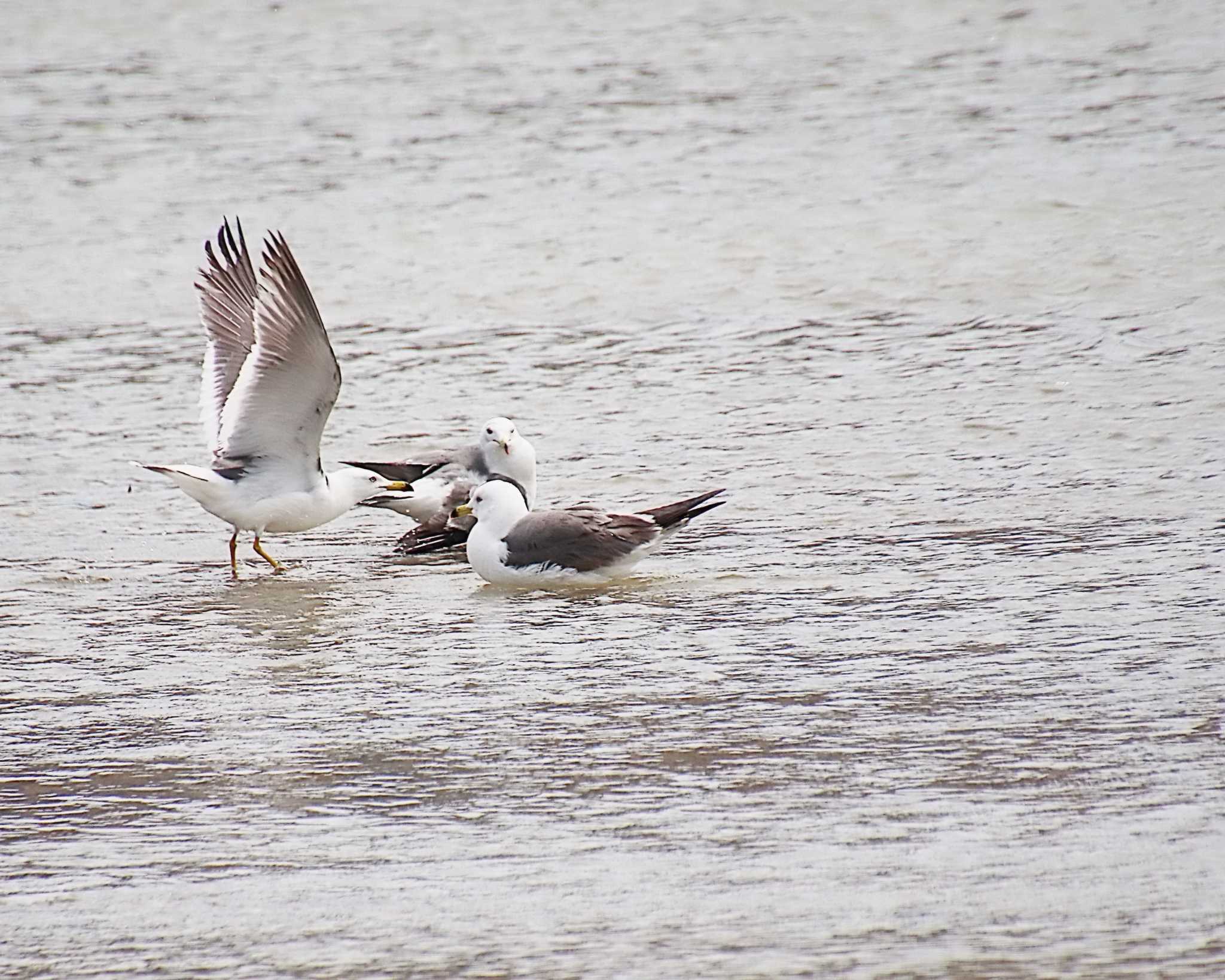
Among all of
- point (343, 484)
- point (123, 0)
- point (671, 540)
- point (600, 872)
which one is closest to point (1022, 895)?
point (600, 872)

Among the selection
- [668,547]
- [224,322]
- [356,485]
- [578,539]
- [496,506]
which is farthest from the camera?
[224,322]

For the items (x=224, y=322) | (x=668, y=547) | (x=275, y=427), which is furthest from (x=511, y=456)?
(x=224, y=322)

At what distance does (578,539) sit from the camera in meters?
6.86

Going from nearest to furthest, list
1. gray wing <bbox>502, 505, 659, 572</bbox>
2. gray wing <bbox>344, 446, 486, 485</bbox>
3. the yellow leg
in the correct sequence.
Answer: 1. gray wing <bbox>502, 505, 659, 572</bbox>
2. the yellow leg
3. gray wing <bbox>344, 446, 486, 485</bbox>

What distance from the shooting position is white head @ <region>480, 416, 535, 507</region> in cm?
788

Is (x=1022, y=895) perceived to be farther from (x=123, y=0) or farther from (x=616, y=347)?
(x=123, y=0)

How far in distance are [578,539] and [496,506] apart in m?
0.45

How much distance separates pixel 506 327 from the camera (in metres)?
10.9

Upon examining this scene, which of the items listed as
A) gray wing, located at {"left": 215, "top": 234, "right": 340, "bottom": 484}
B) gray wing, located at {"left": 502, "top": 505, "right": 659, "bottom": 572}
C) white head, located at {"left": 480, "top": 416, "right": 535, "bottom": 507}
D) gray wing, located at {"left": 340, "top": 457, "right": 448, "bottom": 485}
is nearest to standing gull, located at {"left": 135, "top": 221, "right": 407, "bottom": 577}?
gray wing, located at {"left": 215, "top": 234, "right": 340, "bottom": 484}

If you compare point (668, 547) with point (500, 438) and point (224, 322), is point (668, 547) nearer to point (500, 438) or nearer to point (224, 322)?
point (500, 438)

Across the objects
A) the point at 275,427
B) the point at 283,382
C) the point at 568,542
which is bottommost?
the point at 568,542

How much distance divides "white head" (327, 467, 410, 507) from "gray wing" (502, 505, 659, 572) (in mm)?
818

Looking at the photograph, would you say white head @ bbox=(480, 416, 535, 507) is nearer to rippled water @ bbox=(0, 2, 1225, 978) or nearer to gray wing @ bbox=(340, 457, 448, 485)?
gray wing @ bbox=(340, 457, 448, 485)

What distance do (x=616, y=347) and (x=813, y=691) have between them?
5080 millimetres
